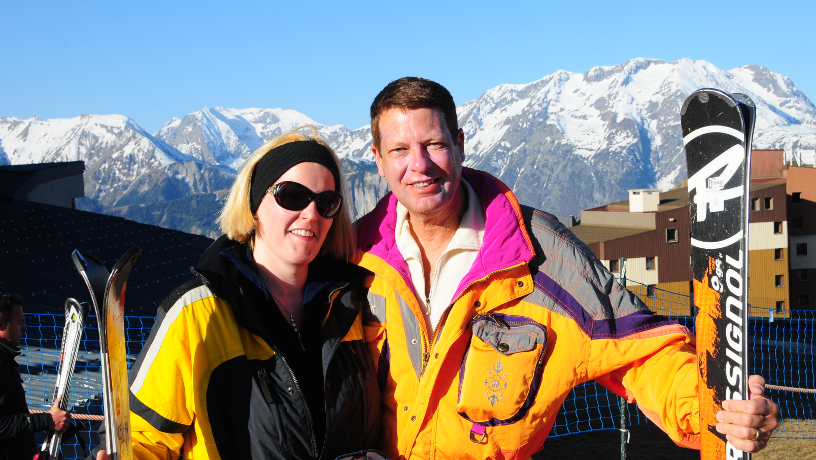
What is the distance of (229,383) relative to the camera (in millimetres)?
1927

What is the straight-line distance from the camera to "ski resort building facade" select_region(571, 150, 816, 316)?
47.4 metres

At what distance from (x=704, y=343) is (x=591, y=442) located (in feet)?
28.3

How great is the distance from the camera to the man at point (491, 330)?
2.15 meters

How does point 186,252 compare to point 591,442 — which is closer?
point 591,442

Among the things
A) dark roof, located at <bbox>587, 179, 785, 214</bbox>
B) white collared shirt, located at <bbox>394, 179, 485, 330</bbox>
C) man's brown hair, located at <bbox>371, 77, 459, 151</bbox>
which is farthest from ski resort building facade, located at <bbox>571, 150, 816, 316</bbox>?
man's brown hair, located at <bbox>371, 77, 459, 151</bbox>

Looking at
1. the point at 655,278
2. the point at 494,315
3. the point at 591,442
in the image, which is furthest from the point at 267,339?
the point at 655,278

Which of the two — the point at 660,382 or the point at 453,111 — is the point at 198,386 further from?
the point at 660,382

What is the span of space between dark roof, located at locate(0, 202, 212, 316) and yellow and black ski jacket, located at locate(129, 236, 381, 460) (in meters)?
6.83

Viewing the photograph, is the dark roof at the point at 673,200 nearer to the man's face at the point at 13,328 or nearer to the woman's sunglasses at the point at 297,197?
the man's face at the point at 13,328

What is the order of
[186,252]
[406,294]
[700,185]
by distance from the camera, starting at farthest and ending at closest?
[186,252] → [406,294] → [700,185]

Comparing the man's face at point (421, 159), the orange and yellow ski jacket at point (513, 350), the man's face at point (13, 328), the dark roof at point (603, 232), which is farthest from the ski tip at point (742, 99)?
the dark roof at point (603, 232)

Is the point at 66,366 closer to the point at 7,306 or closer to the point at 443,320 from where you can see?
the point at 7,306

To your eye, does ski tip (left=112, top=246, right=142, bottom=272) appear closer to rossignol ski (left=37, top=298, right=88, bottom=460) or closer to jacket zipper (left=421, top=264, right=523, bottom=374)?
jacket zipper (left=421, top=264, right=523, bottom=374)

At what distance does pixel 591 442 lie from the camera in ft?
32.2
